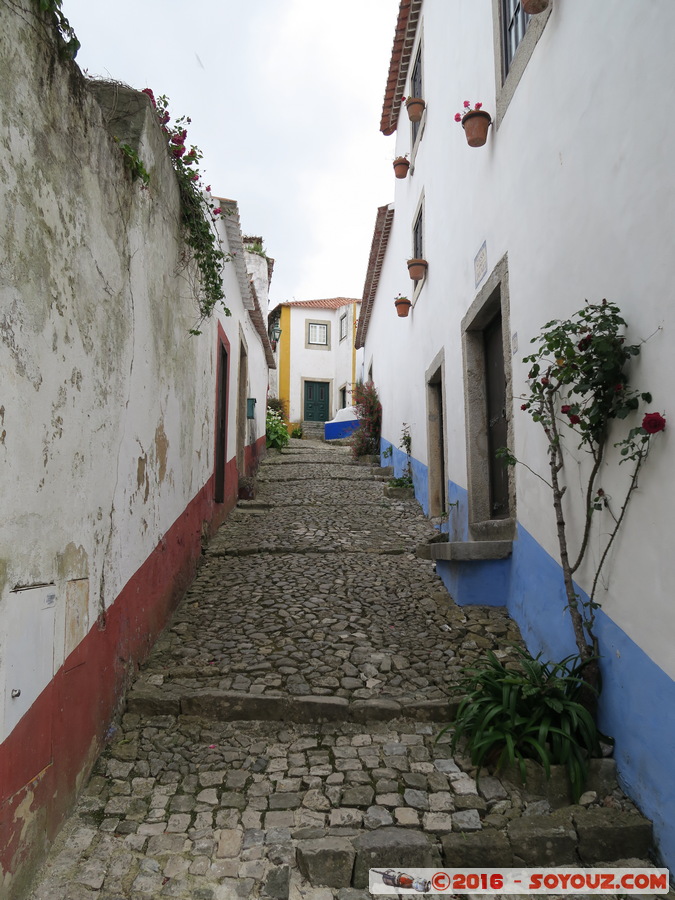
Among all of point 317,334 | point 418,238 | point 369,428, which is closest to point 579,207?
point 418,238

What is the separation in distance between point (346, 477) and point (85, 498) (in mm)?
7749

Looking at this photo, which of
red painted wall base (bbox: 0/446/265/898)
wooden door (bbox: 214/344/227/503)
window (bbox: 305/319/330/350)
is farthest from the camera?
window (bbox: 305/319/330/350)

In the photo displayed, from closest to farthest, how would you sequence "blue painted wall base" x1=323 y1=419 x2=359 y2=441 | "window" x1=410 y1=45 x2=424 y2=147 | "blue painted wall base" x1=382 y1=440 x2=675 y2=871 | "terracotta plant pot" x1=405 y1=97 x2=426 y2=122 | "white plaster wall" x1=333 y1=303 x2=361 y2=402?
"blue painted wall base" x1=382 y1=440 x2=675 y2=871 < "terracotta plant pot" x1=405 y1=97 x2=426 y2=122 < "window" x1=410 y1=45 x2=424 y2=147 < "blue painted wall base" x1=323 y1=419 x2=359 y2=441 < "white plaster wall" x1=333 y1=303 x2=361 y2=402

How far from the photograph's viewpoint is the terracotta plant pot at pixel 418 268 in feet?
23.2

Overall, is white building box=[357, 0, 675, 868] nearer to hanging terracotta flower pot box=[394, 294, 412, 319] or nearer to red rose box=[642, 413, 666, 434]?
red rose box=[642, 413, 666, 434]

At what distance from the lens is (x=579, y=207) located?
283cm

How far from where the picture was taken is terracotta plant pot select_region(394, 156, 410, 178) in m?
8.47

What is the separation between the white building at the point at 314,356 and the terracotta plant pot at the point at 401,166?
14486mm

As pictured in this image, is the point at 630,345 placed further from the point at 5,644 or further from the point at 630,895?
the point at 5,644

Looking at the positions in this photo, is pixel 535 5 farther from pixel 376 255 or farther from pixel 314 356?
pixel 314 356

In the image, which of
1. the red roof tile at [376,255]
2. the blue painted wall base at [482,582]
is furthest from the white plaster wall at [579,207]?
the red roof tile at [376,255]

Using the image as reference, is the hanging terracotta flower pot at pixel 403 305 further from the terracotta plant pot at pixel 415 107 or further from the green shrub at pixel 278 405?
the green shrub at pixel 278 405

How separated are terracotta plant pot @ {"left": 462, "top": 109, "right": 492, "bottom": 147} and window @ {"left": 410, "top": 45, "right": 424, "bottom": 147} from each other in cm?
369

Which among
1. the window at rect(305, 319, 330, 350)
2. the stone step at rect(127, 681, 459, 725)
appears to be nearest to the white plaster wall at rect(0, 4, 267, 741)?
the stone step at rect(127, 681, 459, 725)
